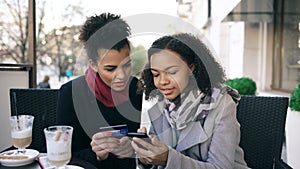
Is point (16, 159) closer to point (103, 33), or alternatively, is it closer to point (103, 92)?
point (103, 92)

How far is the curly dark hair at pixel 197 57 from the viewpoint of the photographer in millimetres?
1208

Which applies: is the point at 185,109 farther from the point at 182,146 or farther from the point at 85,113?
the point at 85,113

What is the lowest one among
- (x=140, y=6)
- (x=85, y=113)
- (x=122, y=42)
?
(x=85, y=113)

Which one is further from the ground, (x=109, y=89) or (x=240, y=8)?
(x=240, y=8)

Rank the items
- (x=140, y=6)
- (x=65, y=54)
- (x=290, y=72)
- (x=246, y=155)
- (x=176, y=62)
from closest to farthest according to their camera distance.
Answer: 1. (x=176, y=62)
2. (x=246, y=155)
3. (x=140, y=6)
4. (x=290, y=72)
5. (x=65, y=54)

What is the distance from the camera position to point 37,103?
1.77 m

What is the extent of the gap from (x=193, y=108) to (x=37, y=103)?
3.38 feet

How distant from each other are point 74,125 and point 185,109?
56 cm

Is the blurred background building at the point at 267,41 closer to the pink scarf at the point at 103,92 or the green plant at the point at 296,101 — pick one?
the green plant at the point at 296,101

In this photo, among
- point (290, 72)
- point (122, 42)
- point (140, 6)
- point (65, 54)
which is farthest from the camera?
point (65, 54)

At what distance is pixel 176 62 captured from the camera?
1.17 meters

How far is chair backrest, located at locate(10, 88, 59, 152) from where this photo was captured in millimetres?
1759

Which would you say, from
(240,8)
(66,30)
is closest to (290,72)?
(240,8)

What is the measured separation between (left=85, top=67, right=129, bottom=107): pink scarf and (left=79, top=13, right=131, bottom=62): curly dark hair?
0.11 m
